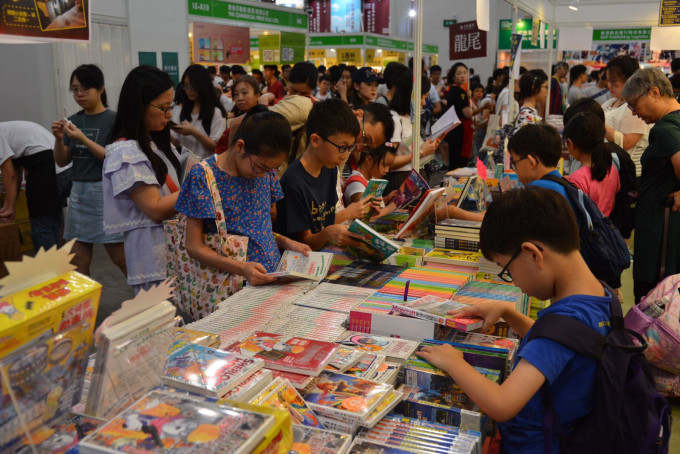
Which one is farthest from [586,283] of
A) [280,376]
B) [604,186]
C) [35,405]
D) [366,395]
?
[604,186]

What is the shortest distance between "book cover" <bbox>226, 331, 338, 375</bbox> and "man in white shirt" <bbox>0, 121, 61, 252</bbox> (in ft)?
11.1

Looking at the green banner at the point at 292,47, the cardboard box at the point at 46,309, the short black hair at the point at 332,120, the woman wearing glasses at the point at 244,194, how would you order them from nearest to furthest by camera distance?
the cardboard box at the point at 46,309 < the woman wearing glasses at the point at 244,194 < the short black hair at the point at 332,120 < the green banner at the point at 292,47

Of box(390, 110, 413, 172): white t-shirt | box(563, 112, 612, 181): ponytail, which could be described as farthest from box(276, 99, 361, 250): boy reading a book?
box(390, 110, 413, 172): white t-shirt

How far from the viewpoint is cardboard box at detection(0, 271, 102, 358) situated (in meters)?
0.93

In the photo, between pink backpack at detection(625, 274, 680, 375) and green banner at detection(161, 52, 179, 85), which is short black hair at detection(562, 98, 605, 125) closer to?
pink backpack at detection(625, 274, 680, 375)

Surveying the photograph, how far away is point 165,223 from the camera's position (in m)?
2.47

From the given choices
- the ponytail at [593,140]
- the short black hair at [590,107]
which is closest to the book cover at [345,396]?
the ponytail at [593,140]

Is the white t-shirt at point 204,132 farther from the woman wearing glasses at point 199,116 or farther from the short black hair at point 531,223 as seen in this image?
the short black hair at point 531,223

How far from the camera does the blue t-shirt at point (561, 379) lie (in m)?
1.41

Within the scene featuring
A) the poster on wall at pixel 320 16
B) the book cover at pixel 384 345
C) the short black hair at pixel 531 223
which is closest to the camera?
the short black hair at pixel 531 223

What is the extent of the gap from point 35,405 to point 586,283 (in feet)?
4.33

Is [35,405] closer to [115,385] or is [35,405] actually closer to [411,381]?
[115,385]

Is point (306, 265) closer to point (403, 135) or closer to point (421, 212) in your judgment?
point (421, 212)

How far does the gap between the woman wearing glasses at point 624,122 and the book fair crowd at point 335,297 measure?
3.71ft
